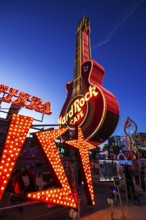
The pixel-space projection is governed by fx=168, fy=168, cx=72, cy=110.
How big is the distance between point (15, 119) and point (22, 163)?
11417mm

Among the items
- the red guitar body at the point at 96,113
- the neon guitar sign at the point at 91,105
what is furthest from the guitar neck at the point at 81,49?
the red guitar body at the point at 96,113

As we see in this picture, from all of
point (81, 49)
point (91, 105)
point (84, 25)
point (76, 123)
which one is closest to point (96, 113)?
point (91, 105)

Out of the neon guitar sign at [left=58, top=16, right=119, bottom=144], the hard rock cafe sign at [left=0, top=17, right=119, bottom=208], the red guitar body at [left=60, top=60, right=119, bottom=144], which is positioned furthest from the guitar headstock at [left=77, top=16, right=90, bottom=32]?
the red guitar body at [left=60, top=60, right=119, bottom=144]

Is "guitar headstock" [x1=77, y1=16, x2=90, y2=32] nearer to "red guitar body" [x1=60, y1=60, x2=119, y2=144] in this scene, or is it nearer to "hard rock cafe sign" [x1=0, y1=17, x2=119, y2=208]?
"hard rock cafe sign" [x1=0, y1=17, x2=119, y2=208]

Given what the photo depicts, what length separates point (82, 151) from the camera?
7777mm

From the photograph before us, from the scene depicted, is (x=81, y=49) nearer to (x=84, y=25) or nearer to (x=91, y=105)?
(x=84, y=25)

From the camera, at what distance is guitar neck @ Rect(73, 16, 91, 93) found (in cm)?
2619

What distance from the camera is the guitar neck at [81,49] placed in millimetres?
26194

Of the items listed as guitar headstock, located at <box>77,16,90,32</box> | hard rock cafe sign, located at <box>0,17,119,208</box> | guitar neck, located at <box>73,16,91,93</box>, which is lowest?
hard rock cafe sign, located at <box>0,17,119,208</box>

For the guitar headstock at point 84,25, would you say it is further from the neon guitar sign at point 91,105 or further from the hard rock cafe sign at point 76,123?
the neon guitar sign at point 91,105

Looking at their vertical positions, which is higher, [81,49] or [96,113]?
[81,49]

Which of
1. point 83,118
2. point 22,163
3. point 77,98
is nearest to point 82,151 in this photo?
point 22,163

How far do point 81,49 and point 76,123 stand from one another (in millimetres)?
14333

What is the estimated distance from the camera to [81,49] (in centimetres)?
2950
